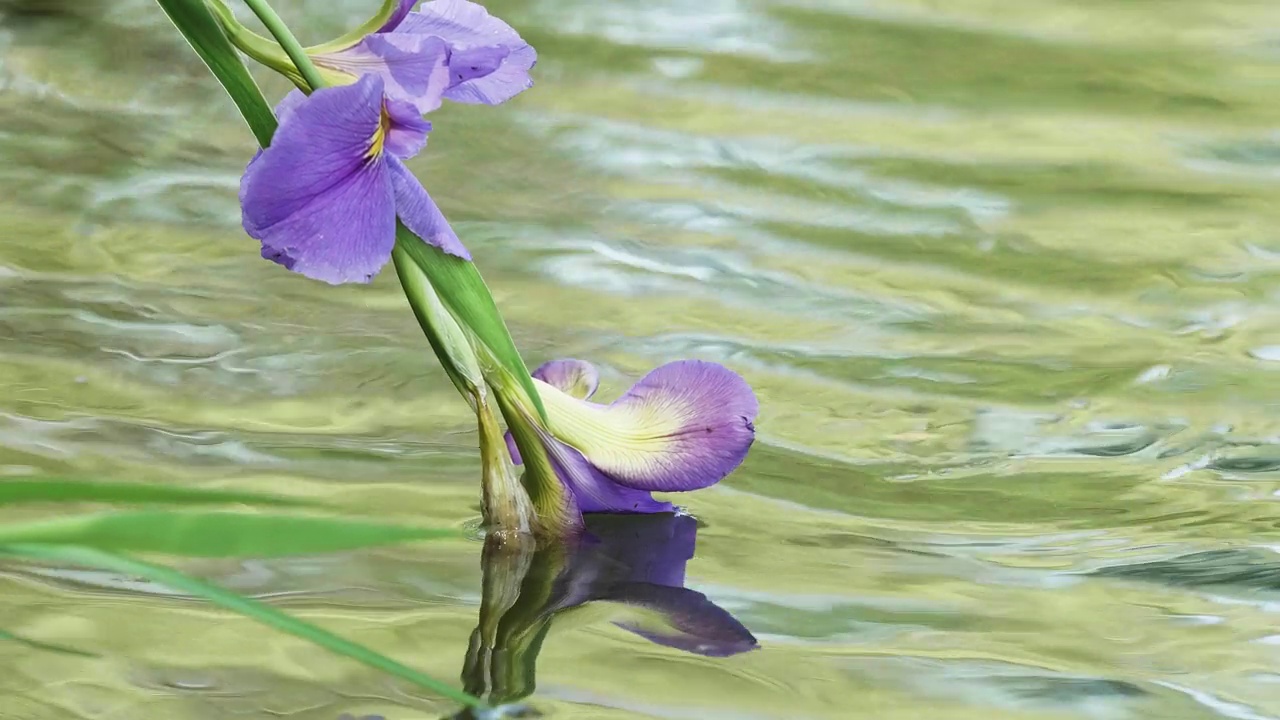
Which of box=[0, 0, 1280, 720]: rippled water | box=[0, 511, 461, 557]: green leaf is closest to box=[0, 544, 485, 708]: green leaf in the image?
box=[0, 511, 461, 557]: green leaf

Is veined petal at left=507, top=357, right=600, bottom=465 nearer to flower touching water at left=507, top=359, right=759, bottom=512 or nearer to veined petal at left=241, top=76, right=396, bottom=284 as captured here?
flower touching water at left=507, top=359, right=759, bottom=512

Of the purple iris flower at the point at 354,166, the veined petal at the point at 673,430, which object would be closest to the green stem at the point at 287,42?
the purple iris flower at the point at 354,166

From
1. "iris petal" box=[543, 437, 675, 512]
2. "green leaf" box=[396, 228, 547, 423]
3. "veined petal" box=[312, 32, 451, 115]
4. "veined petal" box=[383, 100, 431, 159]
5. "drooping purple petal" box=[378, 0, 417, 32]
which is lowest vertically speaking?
"iris petal" box=[543, 437, 675, 512]

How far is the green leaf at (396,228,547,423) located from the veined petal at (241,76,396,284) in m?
0.01

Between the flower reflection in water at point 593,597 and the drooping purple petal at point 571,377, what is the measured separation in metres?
0.06

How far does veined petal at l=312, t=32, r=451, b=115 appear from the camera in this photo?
2.02 ft

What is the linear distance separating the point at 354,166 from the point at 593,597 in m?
0.20

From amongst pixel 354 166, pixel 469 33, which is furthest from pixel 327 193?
pixel 469 33

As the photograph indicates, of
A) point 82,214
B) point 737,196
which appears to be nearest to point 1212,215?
point 737,196

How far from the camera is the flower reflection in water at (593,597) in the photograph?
58 cm

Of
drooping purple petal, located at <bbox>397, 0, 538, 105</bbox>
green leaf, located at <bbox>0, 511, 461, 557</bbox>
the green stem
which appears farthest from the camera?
drooping purple petal, located at <bbox>397, 0, 538, 105</bbox>

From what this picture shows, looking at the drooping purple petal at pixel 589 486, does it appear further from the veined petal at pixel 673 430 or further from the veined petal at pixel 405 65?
the veined petal at pixel 405 65

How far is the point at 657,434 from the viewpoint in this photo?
2.24ft

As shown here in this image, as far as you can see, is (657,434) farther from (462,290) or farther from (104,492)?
(104,492)
